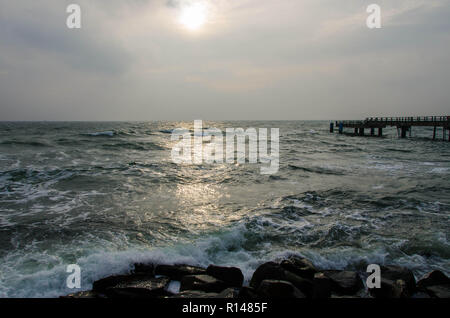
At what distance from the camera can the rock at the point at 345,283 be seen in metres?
5.16

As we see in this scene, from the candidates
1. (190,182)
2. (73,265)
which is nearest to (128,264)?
(73,265)

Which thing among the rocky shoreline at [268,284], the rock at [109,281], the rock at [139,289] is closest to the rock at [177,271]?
the rocky shoreline at [268,284]

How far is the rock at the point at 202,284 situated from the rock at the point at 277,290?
0.77 m

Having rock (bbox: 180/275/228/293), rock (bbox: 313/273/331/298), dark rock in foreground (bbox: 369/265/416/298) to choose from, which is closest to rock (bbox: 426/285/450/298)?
dark rock in foreground (bbox: 369/265/416/298)

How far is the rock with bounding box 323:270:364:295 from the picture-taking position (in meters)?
5.16

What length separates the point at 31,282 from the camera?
5500 mm

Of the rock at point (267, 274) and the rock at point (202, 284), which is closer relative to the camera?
the rock at point (202, 284)

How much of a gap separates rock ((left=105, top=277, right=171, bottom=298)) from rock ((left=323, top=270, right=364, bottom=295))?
3.17m

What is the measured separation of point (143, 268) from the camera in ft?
19.9

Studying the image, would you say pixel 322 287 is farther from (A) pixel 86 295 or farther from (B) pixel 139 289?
(A) pixel 86 295

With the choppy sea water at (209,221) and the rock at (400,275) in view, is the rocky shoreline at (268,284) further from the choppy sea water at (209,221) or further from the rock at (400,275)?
the choppy sea water at (209,221)

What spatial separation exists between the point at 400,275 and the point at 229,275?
338cm
